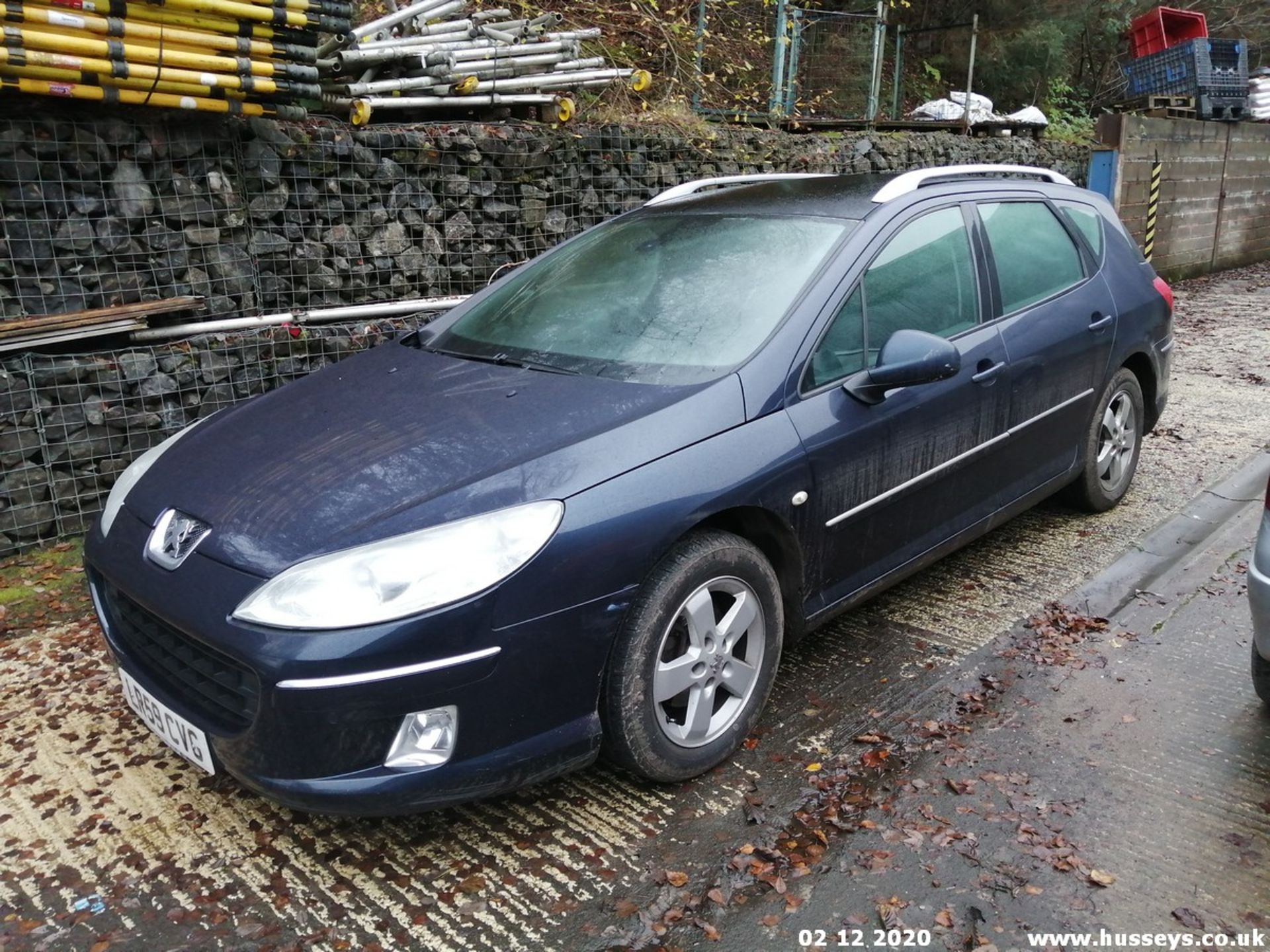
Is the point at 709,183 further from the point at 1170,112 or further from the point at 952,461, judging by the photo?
the point at 1170,112

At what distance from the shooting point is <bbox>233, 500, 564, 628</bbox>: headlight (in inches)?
93.3

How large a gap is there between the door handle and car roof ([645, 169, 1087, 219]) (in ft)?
2.29

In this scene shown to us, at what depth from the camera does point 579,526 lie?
2.56m

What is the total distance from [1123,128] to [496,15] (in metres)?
9.35

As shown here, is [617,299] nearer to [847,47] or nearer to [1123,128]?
[847,47]

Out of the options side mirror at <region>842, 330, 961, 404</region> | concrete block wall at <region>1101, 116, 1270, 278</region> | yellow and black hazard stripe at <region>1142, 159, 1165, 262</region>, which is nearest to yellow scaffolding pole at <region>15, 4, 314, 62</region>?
side mirror at <region>842, 330, 961, 404</region>

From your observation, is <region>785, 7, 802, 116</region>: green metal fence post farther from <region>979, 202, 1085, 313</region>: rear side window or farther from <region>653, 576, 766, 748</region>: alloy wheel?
<region>653, 576, 766, 748</region>: alloy wheel

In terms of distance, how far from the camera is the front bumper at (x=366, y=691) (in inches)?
92.2

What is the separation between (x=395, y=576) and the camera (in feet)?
7.90

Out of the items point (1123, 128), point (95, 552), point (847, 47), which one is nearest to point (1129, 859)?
point (95, 552)

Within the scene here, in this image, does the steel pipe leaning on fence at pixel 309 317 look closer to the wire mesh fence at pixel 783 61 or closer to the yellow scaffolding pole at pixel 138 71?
the yellow scaffolding pole at pixel 138 71

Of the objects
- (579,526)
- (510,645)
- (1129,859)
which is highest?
(579,526)

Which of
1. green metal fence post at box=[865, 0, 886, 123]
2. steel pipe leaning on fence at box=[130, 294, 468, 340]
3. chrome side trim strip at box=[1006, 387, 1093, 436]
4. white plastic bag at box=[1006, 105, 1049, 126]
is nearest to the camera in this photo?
chrome side trim strip at box=[1006, 387, 1093, 436]

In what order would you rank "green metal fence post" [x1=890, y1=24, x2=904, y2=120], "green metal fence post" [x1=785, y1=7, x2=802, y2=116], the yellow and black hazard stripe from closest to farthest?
"green metal fence post" [x1=785, y1=7, x2=802, y2=116], "green metal fence post" [x1=890, y1=24, x2=904, y2=120], the yellow and black hazard stripe
